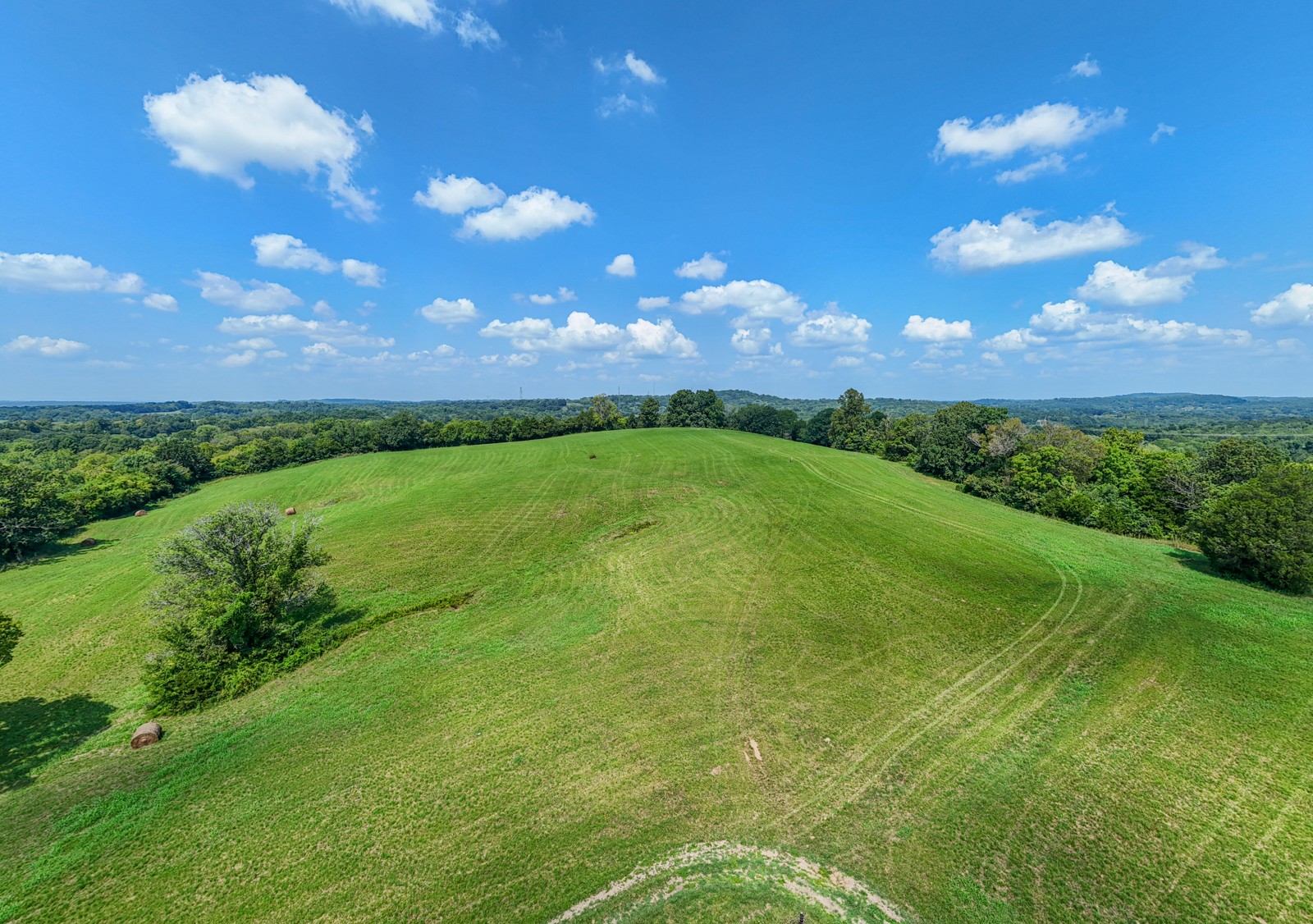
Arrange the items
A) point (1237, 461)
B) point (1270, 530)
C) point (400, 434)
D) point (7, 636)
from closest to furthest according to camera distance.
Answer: point (7, 636), point (1270, 530), point (1237, 461), point (400, 434)

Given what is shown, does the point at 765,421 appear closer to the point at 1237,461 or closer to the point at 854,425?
the point at 854,425

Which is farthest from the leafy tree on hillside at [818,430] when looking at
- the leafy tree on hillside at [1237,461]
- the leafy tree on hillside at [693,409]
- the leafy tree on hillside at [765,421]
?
the leafy tree on hillside at [1237,461]

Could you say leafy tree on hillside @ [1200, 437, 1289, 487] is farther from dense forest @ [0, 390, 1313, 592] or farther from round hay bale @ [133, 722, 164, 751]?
round hay bale @ [133, 722, 164, 751]

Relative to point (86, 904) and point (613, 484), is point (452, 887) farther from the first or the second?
point (613, 484)

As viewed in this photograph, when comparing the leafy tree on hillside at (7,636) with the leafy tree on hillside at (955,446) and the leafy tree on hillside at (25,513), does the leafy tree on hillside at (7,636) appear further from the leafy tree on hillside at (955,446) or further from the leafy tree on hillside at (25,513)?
the leafy tree on hillside at (955,446)

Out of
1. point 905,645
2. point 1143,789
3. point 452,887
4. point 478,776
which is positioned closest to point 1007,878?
point 1143,789

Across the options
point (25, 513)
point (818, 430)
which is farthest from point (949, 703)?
point (818, 430)

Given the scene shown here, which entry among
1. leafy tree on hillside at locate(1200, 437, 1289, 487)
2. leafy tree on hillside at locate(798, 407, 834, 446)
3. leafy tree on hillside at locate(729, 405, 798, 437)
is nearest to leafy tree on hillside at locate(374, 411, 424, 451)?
leafy tree on hillside at locate(729, 405, 798, 437)

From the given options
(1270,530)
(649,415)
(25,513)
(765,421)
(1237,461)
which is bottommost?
(25,513)

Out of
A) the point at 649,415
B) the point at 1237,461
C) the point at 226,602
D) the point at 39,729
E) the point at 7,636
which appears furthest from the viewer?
the point at 649,415
